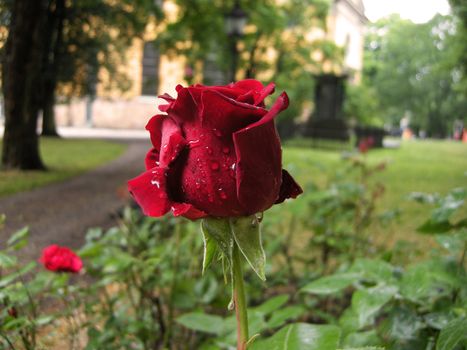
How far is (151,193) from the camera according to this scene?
1.44 feet

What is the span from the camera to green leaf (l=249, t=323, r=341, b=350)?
48cm

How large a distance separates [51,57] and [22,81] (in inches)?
22.7

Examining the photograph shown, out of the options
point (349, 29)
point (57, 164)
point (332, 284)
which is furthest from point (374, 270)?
point (349, 29)

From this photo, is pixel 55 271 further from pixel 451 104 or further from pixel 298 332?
pixel 451 104

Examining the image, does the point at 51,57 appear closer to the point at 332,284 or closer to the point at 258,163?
the point at 332,284

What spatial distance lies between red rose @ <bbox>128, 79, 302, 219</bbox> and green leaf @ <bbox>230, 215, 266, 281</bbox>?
0.01 metres

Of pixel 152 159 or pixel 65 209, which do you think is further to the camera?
pixel 65 209

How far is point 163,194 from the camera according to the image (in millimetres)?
431

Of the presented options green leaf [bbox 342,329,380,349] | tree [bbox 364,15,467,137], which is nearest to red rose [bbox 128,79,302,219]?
green leaf [bbox 342,329,380,349]

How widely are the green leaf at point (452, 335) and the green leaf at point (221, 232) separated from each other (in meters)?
0.23

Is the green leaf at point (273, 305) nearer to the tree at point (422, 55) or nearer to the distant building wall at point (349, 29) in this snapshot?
the tree at point (422, 55)

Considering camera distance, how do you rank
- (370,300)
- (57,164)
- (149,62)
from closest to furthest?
(370,300), (57,164), (149,62)

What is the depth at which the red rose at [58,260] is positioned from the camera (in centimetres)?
90

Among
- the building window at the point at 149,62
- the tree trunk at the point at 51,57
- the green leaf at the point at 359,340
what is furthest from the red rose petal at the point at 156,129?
the building window at the point at 149,62
